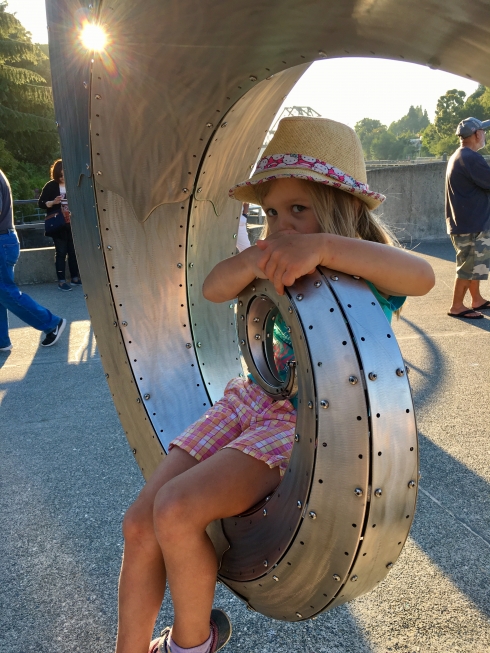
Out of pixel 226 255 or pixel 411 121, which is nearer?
pixel 226 255

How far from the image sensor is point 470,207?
618 cm

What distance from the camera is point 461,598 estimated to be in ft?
7.13

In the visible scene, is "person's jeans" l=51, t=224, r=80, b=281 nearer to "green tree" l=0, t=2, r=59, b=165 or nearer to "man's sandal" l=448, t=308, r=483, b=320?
"man's sandal" l=448, t=308, r=483, b=320

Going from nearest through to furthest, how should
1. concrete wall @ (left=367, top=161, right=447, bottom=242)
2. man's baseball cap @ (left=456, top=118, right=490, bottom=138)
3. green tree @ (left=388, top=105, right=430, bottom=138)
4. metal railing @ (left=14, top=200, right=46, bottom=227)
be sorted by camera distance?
man's baseball cap @ (left=456, top=118, right=490, bottom=138) → concrete wall @ (left=367, top=161, right=447, bottom=242) → metal railing @ (left=14, top=200, right=46, bottom=227) → green tree @ (left=388, top=105, right=430, bottom=138)

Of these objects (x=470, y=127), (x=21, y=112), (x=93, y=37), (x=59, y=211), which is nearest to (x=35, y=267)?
(x=59, y=211)

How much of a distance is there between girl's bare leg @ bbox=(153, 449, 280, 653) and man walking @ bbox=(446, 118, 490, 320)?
17.2 ft

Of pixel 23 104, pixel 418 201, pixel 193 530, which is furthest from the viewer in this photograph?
pixel 23 104

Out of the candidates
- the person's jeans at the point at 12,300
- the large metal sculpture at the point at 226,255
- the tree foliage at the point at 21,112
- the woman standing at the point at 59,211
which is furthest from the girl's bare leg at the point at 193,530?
the tree foliage at the point at 21,112

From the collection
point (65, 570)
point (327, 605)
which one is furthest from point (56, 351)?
point (327, 605)

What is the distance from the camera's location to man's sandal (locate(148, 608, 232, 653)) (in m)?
1.58

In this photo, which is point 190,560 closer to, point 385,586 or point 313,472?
point 313,472

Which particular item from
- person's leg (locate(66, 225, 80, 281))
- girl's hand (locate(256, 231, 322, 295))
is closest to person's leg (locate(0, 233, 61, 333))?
person's leg (locate(66, 225, 80, 281))

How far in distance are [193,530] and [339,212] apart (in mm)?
904

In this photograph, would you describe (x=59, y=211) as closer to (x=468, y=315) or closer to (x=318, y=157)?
(x=468, y=315)
